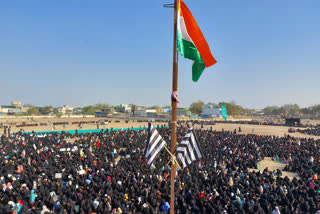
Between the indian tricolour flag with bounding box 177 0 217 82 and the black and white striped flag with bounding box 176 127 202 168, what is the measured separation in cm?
183

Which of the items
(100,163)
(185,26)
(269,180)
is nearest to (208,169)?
(269,180)

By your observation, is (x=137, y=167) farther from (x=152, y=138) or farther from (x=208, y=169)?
(x=152, y=138)

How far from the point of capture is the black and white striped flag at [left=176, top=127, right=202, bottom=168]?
5914 millimetres

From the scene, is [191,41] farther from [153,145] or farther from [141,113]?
[141,113]

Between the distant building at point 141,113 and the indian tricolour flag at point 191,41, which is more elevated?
the indian tricolour flag at point 191,41

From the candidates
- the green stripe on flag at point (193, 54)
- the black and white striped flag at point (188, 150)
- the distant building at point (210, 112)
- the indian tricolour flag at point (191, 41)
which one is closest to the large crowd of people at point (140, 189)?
the black and white striped flag at point (188, 150)

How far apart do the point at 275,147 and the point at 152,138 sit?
2269 cm

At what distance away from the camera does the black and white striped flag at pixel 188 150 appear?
5.91 metres

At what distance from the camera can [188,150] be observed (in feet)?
19.6

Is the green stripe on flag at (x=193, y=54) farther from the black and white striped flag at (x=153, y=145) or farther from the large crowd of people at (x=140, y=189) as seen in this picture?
the large crowd of people at (x=140, y=189)

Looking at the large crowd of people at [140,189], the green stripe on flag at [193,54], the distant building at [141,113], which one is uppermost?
the green stripe on flag at [193,54]

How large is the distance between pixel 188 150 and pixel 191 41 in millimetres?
2698

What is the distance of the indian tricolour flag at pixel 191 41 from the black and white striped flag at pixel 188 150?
6.02ft

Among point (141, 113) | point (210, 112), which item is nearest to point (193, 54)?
point (210, 112)
